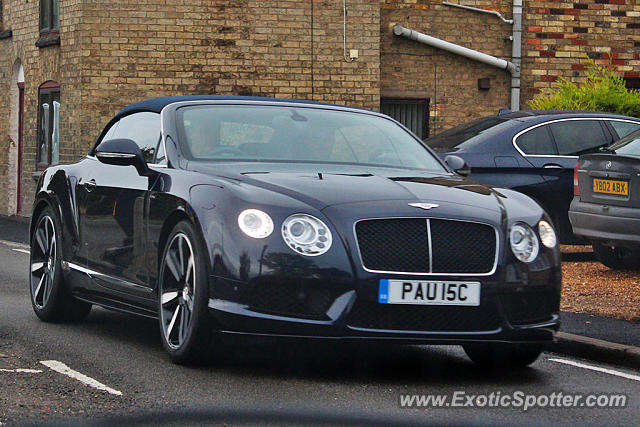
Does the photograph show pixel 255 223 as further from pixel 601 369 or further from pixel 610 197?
pixel 610 197

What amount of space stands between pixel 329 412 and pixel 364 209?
123 cm

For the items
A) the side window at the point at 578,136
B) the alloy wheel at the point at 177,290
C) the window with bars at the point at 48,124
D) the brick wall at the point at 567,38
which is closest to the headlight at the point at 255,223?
the alloy wheel at the point at 177,290

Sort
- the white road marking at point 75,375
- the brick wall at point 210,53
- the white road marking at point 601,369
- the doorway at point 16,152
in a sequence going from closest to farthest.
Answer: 1. the white road marking at point 75,375
2. the white road marking at point 601,369
3. the brick wall at point 210,53
4. the doorway at point 16,152

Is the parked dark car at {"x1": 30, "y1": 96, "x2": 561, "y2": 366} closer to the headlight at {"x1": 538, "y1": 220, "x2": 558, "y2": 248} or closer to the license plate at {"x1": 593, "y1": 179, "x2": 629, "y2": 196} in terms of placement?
the headlight at {"x1": 538, "y1": 220, "x2": 558, "y2": 248}

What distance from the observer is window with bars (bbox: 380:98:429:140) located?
22344 mm

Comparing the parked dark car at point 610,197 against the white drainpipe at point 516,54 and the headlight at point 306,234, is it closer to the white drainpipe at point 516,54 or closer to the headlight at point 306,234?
the headlight at point 306,234

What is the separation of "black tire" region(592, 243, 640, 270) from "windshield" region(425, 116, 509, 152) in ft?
5.36

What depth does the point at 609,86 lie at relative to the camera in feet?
59.5

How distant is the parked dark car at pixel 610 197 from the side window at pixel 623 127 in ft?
5.55

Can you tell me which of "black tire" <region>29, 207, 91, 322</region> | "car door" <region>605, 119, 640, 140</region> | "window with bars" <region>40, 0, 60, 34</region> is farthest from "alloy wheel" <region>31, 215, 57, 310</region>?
"window with bars" <region>40, 0, 60, 34</region>

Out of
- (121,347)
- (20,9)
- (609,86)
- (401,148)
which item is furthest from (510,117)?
(20,9)

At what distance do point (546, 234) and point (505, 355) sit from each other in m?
0.78

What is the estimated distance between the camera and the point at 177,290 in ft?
23.4

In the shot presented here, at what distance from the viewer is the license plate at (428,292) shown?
21.5 feet
